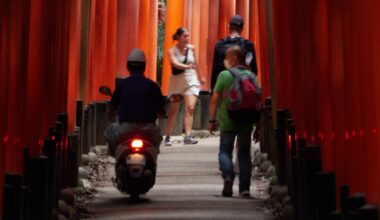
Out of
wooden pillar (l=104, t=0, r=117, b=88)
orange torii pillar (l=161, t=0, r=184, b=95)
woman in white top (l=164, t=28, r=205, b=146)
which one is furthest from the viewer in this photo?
orange torii pillar (l=161, t=0, r=184, b=95)

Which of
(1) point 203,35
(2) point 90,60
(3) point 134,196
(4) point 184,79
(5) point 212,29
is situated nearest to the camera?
(3) point 134,196

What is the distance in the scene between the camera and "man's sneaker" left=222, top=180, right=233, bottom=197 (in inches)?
574

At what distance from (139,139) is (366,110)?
5941mm

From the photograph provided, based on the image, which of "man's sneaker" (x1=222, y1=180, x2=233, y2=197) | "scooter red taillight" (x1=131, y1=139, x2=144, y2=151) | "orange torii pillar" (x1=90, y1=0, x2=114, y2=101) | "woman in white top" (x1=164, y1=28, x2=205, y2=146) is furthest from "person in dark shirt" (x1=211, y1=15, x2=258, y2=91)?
"orange torii pillar" (x1=90, y1=0, x2=114, y2=101)

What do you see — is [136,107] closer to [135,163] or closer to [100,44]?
[135,163]

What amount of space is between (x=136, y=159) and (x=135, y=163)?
4 cm

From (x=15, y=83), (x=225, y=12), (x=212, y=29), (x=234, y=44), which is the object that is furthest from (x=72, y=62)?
(x=225, y=12)

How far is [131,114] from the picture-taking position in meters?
14.1

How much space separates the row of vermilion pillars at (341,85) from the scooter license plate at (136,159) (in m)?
1.89

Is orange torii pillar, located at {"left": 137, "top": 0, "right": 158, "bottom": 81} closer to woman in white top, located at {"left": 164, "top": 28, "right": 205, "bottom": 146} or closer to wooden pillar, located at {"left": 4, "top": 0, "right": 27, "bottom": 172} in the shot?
woman in white top, located at {"left": 164, "top": 28, "right": 205, "bottom": 146}

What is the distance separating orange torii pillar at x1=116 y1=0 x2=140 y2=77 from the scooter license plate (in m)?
10.6

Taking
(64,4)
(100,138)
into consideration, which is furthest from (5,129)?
(100,138)

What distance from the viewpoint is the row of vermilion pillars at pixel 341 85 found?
26.5 ft

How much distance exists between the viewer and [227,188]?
14.6m
